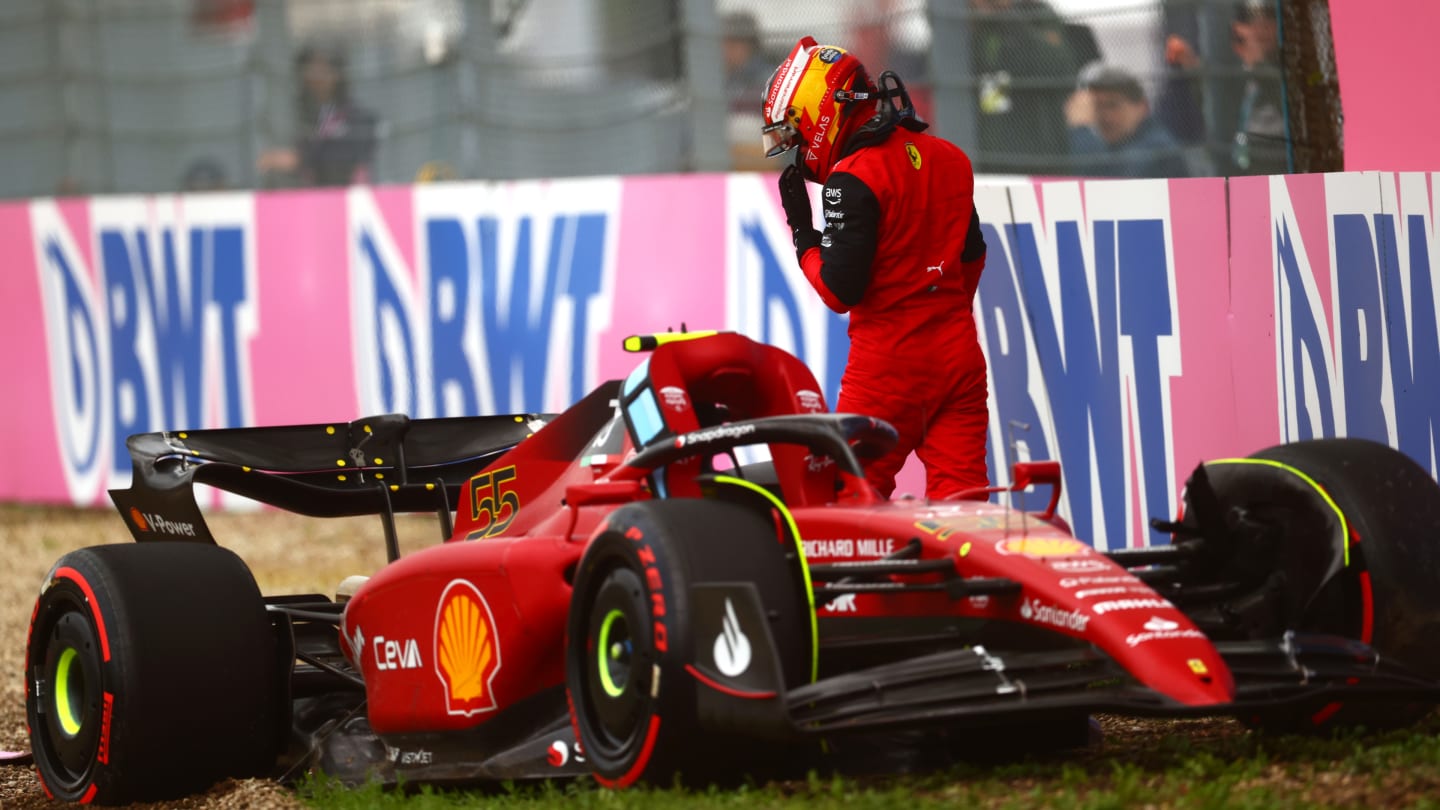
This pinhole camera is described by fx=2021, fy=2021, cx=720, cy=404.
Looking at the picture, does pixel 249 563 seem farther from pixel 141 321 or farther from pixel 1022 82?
pixel 1022 82

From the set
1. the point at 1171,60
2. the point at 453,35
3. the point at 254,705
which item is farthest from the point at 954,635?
the point at 453,35

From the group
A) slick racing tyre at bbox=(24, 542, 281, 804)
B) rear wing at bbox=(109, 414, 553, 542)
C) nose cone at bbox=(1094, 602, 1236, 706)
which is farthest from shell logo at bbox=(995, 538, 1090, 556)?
rear wing at bbox=(109, 414, 553, 542)

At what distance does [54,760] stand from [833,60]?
3258mm

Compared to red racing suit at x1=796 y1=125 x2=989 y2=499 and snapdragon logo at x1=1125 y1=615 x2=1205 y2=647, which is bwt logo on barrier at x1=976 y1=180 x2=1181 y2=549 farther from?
snapdragon logo at x1=1125 y1=615 x2=1205 y2=647

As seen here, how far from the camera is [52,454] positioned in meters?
14.3

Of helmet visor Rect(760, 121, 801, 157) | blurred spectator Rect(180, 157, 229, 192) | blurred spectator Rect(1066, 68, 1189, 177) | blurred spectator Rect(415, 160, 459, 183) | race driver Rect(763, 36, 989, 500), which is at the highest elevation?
blurred spectator Rect(180, 157, 229, 192)

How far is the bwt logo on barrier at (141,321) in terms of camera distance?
13.5 metres

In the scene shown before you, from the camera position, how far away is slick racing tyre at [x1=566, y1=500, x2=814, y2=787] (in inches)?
179

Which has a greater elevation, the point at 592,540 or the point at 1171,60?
the point at 1171,60

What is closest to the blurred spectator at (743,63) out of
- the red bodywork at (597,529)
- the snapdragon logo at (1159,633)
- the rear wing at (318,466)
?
the rear wing at (318,466)

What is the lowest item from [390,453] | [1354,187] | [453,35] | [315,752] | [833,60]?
[315,752]

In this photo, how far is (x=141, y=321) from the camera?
13.8 m

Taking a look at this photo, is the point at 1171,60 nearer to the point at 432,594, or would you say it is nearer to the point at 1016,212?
the point at 1016,212

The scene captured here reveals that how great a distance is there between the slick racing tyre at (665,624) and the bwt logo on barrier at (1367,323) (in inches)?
123
